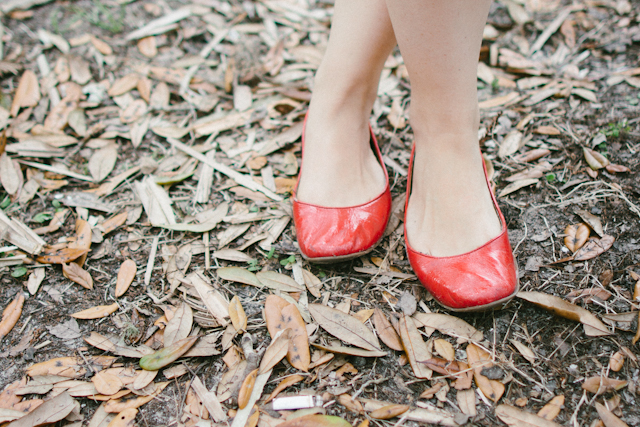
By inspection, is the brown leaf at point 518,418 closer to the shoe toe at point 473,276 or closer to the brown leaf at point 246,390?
the shoe toe at point 473,276

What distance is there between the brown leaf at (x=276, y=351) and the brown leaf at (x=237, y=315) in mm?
94

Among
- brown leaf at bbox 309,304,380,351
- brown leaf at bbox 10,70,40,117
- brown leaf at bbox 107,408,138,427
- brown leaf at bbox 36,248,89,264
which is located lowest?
brown leaf at bbox 107,408,138,427

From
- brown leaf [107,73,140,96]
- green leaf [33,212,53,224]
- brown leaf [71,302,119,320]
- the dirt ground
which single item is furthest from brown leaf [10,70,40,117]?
brown leaf [71,302,119,320]

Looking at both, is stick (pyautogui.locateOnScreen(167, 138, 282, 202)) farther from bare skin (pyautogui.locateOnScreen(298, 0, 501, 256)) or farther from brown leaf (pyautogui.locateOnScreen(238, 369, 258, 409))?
brown leaf (pyautogui.locateOnScreen(238, 369, 258, 409))

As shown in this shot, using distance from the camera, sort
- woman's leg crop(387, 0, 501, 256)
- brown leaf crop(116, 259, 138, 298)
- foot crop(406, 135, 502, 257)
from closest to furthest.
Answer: woman's leg crop(387, 0, 501, 256), foot crop(406, 135, 502, 257), brown leaf crop(116, 259, 138, 298)

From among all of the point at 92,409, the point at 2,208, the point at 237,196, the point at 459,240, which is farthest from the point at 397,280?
the point at 2,208

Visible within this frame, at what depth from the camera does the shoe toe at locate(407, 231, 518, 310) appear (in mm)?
919

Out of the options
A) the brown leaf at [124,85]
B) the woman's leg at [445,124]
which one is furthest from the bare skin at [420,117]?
the brown leaf at [124,85]

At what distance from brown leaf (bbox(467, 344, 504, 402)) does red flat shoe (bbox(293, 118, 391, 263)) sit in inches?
13.5

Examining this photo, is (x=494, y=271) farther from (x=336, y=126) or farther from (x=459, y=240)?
(x=336, y=126)

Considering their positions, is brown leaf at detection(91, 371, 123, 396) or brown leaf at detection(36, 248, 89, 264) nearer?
brown leaf at detection(91, 371, 123, 396)

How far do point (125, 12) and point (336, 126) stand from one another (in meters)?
1.47

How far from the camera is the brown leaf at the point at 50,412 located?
85 centimetres

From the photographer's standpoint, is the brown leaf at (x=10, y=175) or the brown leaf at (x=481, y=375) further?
the brown leaf at (x=10, y=175)
